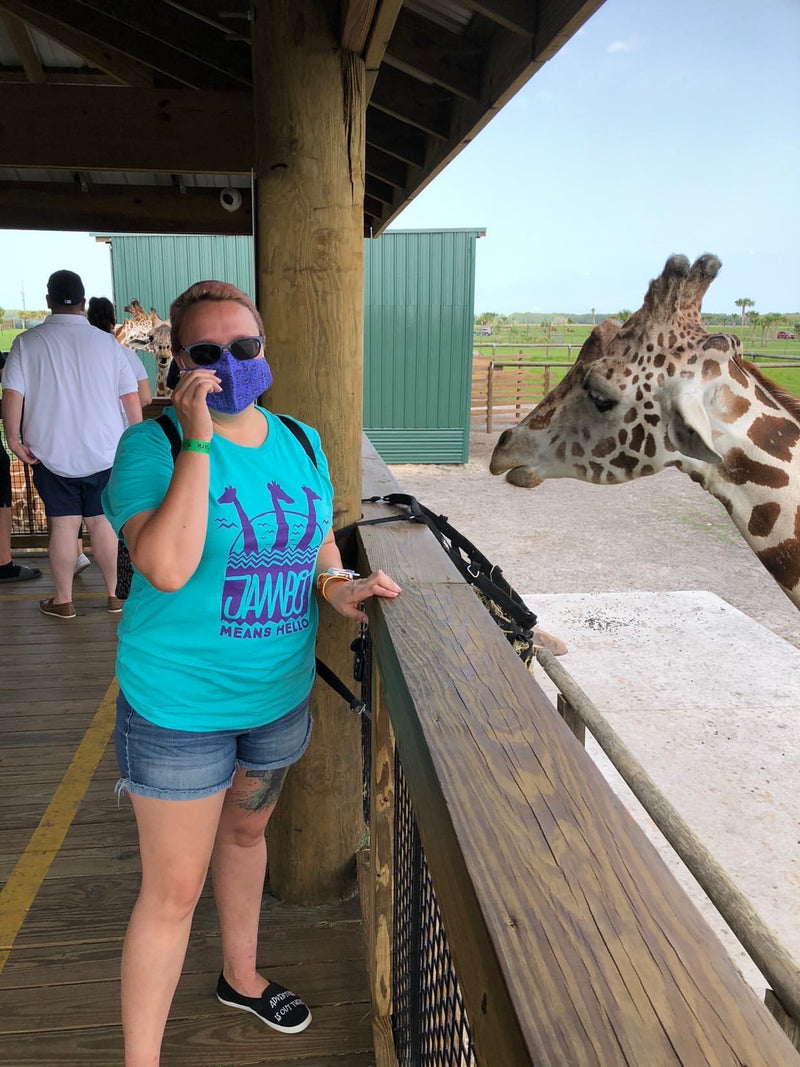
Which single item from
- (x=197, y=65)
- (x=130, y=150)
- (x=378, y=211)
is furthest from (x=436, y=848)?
(x=378, y=211)

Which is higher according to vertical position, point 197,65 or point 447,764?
point 197,65

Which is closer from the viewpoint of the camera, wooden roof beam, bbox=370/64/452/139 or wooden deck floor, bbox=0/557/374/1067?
wooden deck floor, bbox=0/557/374/1067

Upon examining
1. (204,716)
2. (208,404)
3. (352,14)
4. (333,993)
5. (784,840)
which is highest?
(352,14)

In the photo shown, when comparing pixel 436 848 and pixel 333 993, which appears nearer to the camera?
pixel 436 848

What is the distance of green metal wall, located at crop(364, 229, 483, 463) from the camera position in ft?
54.0

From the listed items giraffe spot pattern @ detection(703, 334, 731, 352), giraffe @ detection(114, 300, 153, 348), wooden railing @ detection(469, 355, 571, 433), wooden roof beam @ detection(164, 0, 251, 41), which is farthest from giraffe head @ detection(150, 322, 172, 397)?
wooden railing @ detection(469, 355, 571, 433)

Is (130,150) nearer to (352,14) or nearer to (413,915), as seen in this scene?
(352,14)

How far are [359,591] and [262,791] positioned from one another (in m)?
0.51

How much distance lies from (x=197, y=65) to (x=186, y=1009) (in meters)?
4.43

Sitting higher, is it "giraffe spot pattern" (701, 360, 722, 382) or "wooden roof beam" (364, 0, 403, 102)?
"wooden roof beam" (364, 0, 403, 102)

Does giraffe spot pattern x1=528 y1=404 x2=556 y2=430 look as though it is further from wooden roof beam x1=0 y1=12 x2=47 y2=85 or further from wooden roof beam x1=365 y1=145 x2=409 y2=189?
wooden roof beam x1=0 y1=12 x2=47 y2=85

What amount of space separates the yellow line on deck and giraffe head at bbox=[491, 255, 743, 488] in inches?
102

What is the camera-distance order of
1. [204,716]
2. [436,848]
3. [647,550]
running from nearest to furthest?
[436,848] → [204,716] → [647,550]

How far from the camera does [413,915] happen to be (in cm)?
150
